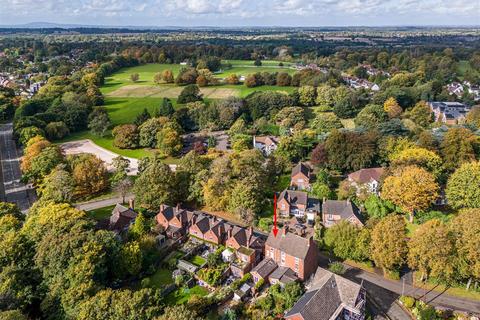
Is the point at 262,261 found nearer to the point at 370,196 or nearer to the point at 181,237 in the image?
the point at 181,237

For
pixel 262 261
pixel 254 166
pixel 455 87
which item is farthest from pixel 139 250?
pixel 455 87

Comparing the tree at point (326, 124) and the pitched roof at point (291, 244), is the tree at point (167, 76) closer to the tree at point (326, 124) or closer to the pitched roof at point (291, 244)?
the tree at point (326, 124)

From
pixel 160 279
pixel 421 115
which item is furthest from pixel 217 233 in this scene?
pixel 421 115

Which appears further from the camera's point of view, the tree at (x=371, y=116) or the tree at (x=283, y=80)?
the tree at (x=283, y=80)

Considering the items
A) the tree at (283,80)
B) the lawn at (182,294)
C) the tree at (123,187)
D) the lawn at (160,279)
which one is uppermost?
the tree at (283,80)

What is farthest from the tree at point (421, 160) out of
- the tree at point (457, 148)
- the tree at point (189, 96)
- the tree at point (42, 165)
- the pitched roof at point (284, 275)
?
the tree at point (189, 96)

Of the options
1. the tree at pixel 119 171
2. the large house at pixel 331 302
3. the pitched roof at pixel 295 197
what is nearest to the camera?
the large house at pixel 331 302

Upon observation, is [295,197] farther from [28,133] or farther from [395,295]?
[28,133]
